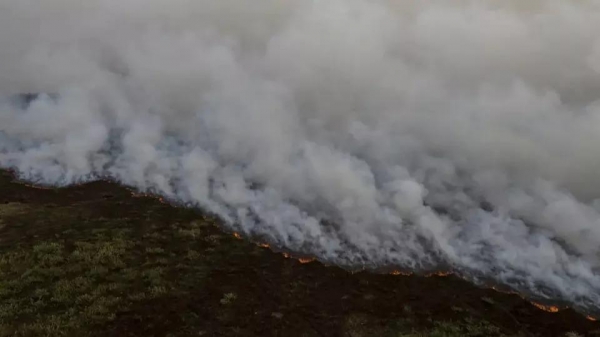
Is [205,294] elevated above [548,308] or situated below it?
below

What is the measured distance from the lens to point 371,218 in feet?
145

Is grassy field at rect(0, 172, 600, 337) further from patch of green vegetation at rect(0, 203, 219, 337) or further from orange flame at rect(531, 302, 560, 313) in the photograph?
orange flame at rect(531, 302, 560, 313)

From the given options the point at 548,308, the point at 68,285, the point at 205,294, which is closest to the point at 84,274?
the point at 68,285

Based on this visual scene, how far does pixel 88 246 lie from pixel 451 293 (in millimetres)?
27256

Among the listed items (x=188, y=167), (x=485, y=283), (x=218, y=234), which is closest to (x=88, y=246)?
(x=218, y=234)

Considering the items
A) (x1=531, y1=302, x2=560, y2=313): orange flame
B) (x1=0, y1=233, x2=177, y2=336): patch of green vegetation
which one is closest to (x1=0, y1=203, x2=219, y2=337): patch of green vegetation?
(x1=0, y1=233, x2=177, y2=336): patch of green vegetation

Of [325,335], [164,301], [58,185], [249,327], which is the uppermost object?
[325,335]

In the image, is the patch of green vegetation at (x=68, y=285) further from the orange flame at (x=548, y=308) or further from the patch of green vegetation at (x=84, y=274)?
the orange flame at (x=548, y=308)

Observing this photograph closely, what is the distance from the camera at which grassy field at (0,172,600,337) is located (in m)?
29.7

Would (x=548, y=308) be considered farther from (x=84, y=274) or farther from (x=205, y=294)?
(x=84, y=274)

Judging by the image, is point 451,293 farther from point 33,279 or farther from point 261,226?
point 33,279

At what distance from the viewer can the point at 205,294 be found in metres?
33.0

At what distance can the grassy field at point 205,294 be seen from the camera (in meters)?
29.7

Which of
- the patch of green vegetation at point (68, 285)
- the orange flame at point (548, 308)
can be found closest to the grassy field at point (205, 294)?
the patch of green vegetation at point (68, 285)
